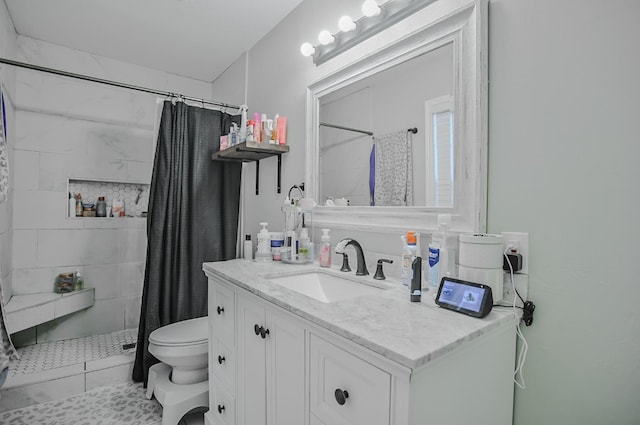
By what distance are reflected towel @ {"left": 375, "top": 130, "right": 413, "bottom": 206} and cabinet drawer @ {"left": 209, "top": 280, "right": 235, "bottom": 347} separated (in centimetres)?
Result: 78

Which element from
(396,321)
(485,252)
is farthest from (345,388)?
(485,252)

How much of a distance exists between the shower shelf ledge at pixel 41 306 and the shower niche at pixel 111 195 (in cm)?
63

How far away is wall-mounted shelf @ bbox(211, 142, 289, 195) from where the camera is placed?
1.91m

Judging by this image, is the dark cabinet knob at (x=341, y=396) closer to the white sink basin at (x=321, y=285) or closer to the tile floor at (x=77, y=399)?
the white sink basin at (x=321, y=285)

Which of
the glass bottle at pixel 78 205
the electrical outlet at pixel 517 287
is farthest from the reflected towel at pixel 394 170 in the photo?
the glass bottle at pixel 78 205

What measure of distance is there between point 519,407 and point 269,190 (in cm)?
174

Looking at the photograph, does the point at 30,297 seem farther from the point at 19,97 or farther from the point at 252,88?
the point at 252,88

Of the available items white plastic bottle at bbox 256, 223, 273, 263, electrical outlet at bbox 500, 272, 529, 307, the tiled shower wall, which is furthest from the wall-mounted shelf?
electrical outlet at bbox 500, 272, 529, 307

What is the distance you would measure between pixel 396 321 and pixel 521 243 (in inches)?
18.4

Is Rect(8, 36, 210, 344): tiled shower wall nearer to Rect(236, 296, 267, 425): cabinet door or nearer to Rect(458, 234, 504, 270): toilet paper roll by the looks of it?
Rect(236, 296, 267, 425): cabinet door

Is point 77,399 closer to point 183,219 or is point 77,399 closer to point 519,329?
point 183,219

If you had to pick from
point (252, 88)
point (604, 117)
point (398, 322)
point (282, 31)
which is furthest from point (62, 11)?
point (604, 117)

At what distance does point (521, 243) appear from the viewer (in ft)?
3.20

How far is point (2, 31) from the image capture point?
1996 millimetres
